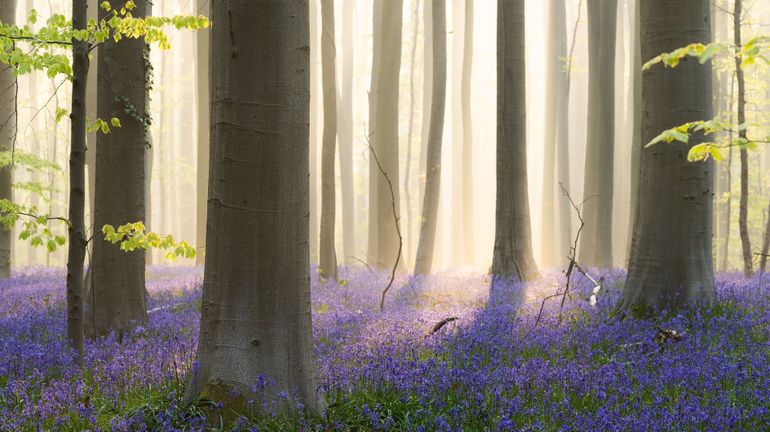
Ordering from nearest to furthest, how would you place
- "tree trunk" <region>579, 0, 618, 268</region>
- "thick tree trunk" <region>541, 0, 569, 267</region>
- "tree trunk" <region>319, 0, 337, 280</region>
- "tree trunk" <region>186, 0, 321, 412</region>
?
1. "tree trunk" <region>186, 0, 321, 412</region>
2. "tree trunk" <region>319, 0, 337, 280</region>
3. "tree trunk" <region>579, 0, 618, 268</region>
4. "thick tree trunk" <region>541, 0, 569, 267</region>

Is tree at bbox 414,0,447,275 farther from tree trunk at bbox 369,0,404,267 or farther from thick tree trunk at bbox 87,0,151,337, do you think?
thick tree trunk at bbox 87,0,151,337

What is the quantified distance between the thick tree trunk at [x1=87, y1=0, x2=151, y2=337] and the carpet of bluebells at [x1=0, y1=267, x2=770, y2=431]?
17.5 inches

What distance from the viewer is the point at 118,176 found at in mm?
7449

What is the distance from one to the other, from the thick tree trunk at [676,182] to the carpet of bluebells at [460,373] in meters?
0.45

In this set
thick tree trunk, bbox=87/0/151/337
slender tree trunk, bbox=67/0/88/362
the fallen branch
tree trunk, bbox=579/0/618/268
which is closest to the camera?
slender tree trunk, bbox=67/0/88/362

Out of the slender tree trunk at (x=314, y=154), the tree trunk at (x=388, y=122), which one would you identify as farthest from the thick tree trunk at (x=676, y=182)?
the slender tree trunk at (x=314, y=154)

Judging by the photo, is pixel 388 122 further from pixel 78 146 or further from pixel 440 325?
pixel 78 146

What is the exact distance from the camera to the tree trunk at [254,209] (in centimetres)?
419

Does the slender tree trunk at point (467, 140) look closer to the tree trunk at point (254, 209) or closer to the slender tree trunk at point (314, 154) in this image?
the slender tree trunk at point (314, 154)

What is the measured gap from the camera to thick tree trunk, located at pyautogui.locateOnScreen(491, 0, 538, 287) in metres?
12.3

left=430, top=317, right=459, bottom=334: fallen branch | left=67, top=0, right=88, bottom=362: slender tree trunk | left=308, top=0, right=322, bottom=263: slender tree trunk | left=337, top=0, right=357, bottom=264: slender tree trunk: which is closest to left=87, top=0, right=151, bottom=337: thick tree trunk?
left=67, top=0, right=88, bottom=362: slender tree trunk

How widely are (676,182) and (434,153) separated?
849cm

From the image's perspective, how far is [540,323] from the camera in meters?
7.57

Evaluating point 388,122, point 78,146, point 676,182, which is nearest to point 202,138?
point 388,122
